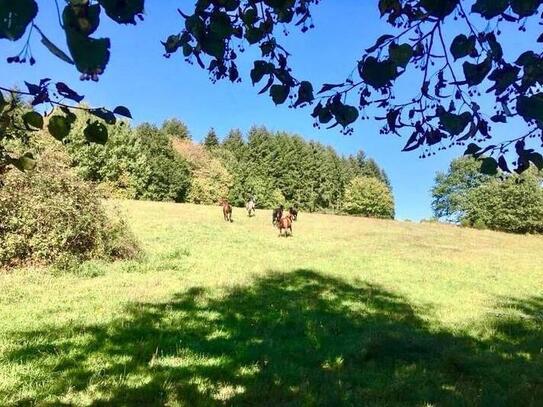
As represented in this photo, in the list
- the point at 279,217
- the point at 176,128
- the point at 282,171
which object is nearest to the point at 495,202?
the point at 282,171

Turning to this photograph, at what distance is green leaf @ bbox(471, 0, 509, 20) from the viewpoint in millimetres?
1927

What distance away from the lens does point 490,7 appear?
1.93 meters

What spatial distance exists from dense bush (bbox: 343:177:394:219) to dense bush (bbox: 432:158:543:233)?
69.4 ft

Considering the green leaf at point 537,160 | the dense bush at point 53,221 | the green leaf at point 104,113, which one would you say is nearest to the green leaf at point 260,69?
the green leaf at point 104,113

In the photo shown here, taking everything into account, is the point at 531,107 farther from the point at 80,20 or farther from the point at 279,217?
the point at 279,217

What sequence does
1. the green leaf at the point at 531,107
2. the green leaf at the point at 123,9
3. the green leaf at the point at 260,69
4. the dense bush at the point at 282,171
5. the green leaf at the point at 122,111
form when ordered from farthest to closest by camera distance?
1. the dense bush at the point at 282,171
2. the green leaf at the point at 260,69
3. the green leaf at the point at 122,111
4. the green leaf at the point at 531,107
5. the green leaf at the point at 123,9

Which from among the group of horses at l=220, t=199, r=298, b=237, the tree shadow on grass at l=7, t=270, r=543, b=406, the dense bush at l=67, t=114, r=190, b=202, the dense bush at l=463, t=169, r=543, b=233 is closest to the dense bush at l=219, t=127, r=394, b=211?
the dense bush at l=67, t=114, r=190, b=202

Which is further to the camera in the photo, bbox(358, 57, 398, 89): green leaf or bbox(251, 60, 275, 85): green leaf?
bbox(251, 60, 275, 85): green leaf

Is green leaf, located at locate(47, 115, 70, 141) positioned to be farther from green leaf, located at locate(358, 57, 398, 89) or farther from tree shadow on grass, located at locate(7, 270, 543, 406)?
tree shadow on grass, located at locate(7, 270, 543, 406)

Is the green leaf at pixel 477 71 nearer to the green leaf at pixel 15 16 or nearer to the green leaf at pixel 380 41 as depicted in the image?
the green leaf at pixel 380 41

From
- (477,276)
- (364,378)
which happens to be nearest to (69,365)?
(364,378)

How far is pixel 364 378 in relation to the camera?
798cm

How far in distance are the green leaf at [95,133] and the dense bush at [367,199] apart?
115018mm

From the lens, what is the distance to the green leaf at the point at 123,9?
1.49 meters
